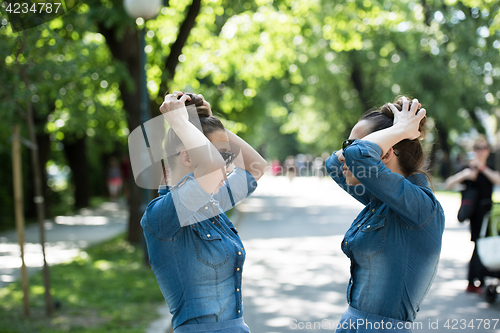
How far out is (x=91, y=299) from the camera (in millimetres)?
6145

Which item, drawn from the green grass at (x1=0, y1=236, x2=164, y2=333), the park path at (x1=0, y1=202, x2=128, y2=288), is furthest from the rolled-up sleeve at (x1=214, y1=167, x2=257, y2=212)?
the park path at (x1=0, y1=202, x2=128, y2=288)

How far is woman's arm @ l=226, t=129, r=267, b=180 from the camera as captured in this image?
2354mm

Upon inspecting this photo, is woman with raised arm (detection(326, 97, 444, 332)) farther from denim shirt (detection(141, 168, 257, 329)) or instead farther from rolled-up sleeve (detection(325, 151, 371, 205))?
denim shirt (detection(141, 168, 257, 329))

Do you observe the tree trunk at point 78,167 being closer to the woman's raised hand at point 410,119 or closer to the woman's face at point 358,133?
the woman's face at point 358,133

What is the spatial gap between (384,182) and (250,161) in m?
0.82

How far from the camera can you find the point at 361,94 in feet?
91.8

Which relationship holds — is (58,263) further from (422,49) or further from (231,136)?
(422,49)

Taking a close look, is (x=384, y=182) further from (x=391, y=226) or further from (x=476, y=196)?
(x=476, y=196)

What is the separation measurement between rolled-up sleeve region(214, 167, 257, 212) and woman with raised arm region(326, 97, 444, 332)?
21.1 inches

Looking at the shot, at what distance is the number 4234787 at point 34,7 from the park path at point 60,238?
4.29m

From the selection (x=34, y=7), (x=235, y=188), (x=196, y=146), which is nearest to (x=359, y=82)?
(x=34, y=7)

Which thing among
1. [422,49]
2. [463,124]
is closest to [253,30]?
[422,49]

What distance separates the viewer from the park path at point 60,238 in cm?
859

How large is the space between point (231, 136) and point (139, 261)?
23.0 feet
